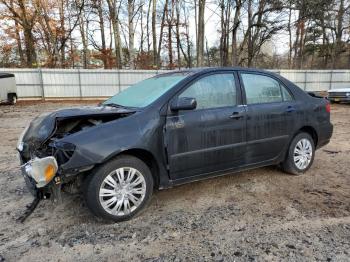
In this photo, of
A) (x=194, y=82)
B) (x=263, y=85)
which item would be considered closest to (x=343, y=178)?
(x=263, y=85)

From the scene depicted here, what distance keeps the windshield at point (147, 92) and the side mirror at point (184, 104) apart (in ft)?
0.86

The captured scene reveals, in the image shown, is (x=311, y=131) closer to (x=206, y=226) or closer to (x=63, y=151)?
(x=206, y=226)

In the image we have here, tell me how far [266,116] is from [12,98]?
691 inches

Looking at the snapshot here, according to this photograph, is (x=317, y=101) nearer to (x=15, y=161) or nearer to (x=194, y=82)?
(x=194, y=82)

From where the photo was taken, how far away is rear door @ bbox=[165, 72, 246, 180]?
3410mm

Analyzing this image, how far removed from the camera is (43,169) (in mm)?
2867

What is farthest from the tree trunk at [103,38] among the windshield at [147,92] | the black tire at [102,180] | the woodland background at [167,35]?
the black tire at [102,180]

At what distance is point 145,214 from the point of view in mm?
3393

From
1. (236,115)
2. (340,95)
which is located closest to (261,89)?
(236,115)

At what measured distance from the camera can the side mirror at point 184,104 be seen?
3295 mm

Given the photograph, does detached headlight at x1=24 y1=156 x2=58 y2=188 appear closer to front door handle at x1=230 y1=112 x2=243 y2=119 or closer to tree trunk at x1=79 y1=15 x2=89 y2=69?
front door handle at x1=230 y1=112 x2=243 y2=119

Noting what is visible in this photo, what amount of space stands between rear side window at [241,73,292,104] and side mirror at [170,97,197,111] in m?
1.04

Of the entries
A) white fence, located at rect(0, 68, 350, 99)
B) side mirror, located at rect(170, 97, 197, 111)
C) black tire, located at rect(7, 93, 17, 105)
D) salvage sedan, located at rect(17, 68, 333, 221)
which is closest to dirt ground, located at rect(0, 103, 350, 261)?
salvage sedan, located at rect(17, 68, 333, 221)

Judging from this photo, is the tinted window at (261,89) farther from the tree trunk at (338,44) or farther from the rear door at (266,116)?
the tree trunk at (338,44)
